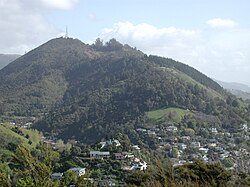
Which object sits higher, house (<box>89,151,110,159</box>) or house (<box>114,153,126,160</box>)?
house (<box>89,151,110,159</box>)

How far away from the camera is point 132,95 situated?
71938mm

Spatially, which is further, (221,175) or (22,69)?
(22,69)

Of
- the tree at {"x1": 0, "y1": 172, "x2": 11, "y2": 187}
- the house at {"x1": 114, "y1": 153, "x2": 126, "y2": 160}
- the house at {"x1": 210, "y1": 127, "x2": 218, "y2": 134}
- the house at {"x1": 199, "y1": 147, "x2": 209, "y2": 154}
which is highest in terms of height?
the tree at {"x1": 0, "y1": 172, "x2": 11, "y2": 187}

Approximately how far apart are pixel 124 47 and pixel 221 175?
395 ft

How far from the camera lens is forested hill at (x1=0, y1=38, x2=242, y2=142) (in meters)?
65.6

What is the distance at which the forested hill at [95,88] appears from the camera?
65562 mm

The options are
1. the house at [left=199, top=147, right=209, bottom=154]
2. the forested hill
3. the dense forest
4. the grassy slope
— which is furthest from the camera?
the grassy slope

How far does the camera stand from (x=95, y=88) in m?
93.2

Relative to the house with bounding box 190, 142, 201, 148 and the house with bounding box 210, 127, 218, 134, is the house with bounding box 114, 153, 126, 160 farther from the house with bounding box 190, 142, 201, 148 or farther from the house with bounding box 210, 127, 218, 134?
the house with bounding box 210, 127, 218, 134

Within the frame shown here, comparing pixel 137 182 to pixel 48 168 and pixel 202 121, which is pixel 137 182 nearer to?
pixel 48 168

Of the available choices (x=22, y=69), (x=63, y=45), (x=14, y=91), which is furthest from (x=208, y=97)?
(x=63, y=45)

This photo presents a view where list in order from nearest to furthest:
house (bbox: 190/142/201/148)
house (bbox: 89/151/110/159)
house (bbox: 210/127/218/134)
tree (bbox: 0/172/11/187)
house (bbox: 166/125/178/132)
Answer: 1. tree (bbox: 0/172/11/187)
2. house (bbox: 89/151/110/159)
3. house (bbox: 190/142/201/148)
4. house (bbox: 166/125/178/132)
5. house (bbox: 210/127/218/134)

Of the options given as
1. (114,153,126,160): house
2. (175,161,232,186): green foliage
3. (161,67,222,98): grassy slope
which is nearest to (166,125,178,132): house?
(161,67,222,98): grassy slope

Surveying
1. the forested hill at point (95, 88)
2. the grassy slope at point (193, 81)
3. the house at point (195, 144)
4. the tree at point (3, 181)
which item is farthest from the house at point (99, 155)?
the grassy slope at point (193, 81)
